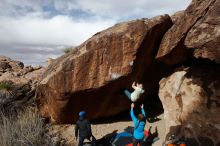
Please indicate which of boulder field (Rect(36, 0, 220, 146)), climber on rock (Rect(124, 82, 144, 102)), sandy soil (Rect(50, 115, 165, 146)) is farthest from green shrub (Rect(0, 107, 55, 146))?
climber on rock (Rect(124, 82, 144, 102))

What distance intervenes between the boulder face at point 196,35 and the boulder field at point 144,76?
0.03 meters

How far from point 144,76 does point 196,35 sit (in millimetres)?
3706

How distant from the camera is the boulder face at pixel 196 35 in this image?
7820mm

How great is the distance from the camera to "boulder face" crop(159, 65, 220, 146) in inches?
354

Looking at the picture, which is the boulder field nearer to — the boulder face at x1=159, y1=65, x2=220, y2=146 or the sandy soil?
the boulder face at x1=159, y1=65, x2=220, y2=146

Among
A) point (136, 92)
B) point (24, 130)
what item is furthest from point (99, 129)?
point (24, 130)

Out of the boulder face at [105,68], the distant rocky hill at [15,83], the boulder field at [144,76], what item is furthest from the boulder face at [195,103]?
the distant rocky hill at [15,83]

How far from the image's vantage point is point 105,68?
1074cm

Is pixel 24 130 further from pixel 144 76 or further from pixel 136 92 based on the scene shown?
pixel 144 76

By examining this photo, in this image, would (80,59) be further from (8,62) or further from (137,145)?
(8,62)

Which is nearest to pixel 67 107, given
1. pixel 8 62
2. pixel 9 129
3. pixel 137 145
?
pixel 9 129

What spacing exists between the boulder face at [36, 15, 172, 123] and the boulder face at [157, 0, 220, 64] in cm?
66

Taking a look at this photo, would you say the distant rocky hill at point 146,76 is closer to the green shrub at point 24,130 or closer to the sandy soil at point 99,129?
the sandy soil at point 99,129

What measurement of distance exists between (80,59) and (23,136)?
109 inches
